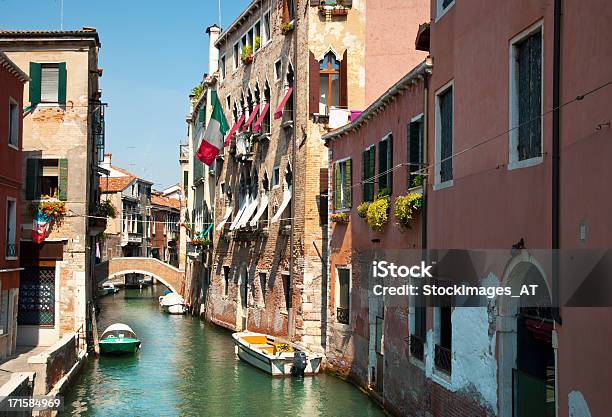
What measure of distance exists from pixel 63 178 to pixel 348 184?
23.9 ft

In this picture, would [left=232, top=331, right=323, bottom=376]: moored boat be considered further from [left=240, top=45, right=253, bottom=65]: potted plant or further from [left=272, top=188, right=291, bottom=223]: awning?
[left=240, top=45, right=253, bottom=65]: potted plant

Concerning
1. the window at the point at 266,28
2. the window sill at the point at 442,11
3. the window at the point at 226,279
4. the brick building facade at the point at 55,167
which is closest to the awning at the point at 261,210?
the window at the point at 266,28

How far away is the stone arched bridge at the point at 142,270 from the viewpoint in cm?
4051

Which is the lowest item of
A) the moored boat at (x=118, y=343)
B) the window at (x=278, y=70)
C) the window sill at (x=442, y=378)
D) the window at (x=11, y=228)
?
the moored boat at (x=118, y=343)

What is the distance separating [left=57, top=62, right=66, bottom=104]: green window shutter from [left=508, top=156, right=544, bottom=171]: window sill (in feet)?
48.1

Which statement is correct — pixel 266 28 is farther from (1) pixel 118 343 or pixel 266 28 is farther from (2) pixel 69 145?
(1) pixel 118 343

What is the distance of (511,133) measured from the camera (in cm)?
910

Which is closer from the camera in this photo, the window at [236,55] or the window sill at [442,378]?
the window sill at [442,378]

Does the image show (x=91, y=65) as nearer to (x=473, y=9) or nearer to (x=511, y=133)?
(x=473, y=9)

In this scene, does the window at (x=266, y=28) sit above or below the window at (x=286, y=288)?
above

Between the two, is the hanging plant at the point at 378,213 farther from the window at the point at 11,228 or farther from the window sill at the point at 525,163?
the window at the point at 11,228

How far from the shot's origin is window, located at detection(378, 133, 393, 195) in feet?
48.9

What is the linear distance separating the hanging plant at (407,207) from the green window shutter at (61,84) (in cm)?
1063

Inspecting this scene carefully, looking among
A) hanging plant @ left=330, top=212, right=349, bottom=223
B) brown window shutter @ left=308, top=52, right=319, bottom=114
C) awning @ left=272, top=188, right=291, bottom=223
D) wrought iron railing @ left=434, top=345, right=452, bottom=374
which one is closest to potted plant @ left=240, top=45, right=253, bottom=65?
awning @ left=272, top=188, right=291, bottom=223
